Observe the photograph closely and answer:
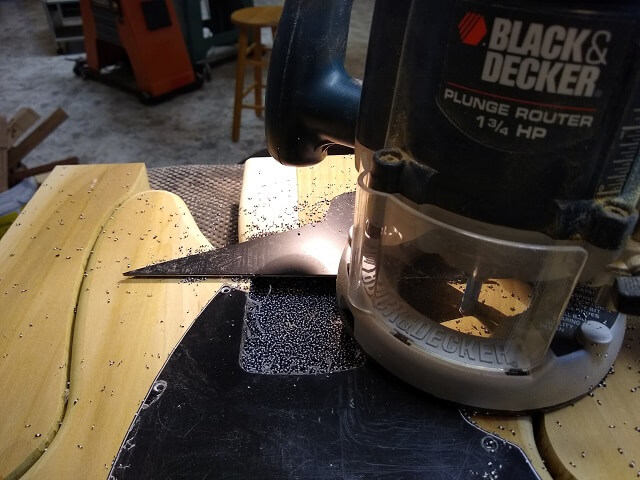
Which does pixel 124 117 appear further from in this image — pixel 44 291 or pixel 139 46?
pixel 44 291

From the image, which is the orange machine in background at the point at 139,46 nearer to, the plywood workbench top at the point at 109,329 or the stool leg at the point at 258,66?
A: the stool leg at the point at 258,66

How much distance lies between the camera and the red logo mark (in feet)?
1.29

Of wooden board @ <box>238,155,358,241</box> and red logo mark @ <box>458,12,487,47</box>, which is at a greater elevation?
red logo mark @ <box>458,12,487,47</box>

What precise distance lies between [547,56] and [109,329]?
614 millimetres

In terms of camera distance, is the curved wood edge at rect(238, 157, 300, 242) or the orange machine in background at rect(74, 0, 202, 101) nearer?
the curved wood edge at rect(238, 157, 300, 242)

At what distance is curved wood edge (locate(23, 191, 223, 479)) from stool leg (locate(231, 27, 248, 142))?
5.24ft

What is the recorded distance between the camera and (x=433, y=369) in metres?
0.56

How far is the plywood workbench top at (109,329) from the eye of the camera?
1.79 ft

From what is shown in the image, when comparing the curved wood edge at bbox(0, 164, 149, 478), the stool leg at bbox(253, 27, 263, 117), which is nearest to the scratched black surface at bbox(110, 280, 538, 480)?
the curved wood edge at bbox(0, 164, 149, 478)

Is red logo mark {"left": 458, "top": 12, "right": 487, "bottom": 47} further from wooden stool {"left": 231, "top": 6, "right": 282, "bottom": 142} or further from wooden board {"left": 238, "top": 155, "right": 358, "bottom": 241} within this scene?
wooden stool {"left": 231, "top": 6, "right": 282, "bottom": 142}

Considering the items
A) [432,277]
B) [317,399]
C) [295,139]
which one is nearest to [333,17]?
[295,139]

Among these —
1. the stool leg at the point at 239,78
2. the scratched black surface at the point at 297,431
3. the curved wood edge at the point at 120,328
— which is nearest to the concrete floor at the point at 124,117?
the stool leg at the point at 239,78

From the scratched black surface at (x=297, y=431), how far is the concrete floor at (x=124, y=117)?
1969 millimetres

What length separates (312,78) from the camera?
0.65 m
